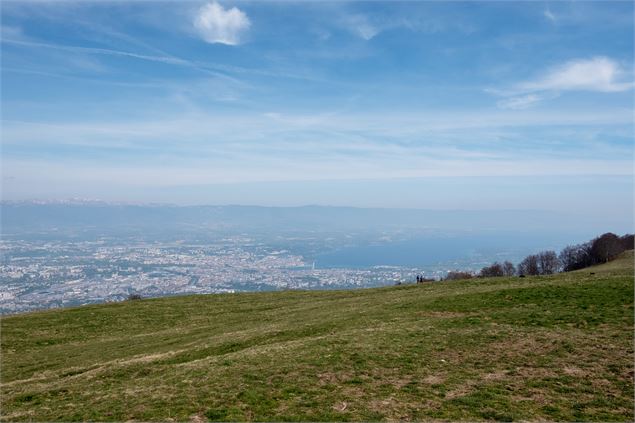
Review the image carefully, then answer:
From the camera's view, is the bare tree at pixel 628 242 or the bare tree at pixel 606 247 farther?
the bare tree at pixel 628 242

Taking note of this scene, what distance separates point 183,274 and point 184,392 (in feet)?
548

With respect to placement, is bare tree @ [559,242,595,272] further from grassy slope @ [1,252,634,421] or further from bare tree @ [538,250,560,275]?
grassy slope @ [1,252,634,421]

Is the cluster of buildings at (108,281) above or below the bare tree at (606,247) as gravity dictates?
below

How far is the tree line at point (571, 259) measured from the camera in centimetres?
7619

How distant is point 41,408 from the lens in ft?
47.1

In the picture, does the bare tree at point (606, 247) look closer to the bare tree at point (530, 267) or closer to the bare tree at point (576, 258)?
the bare tree at point (576, 258)

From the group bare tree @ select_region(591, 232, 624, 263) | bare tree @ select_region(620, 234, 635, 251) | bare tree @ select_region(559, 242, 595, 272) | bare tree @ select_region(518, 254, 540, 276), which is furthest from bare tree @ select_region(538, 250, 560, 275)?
bare tree @ select_region(620, 234, 635, 251)

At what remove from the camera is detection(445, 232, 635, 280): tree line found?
3000 inches

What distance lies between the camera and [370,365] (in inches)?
605

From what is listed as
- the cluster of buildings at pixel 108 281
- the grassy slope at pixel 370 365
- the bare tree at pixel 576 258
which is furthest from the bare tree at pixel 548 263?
the grassy slope at pixel 370 365

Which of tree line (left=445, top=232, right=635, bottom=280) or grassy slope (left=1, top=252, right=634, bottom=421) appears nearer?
grassy slope (left=1, top=252, right=634, bottom=421)

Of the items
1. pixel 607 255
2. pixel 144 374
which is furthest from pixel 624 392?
pixel 607 255

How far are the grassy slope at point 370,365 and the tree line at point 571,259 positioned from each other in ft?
166

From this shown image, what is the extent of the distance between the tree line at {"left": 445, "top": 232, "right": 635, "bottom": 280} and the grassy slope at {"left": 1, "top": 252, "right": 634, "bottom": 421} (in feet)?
166
